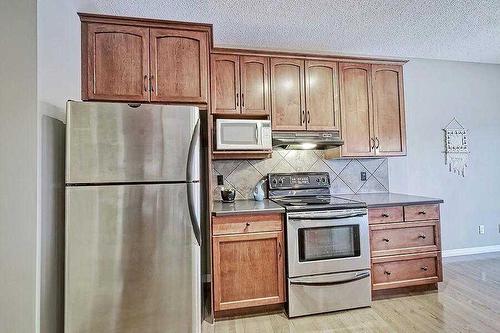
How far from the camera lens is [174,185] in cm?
173

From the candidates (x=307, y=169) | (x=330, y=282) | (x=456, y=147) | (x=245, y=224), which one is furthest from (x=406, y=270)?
(x=456, y=147)

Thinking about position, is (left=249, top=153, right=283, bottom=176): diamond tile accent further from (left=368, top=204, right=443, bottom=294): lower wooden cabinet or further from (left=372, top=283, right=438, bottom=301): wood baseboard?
(left=372, top=283, right=438, bottom=301): wood baseboard

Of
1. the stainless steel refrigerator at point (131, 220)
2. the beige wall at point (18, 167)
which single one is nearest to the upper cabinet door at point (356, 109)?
the stainless steel refrigerator at point (131, 220)

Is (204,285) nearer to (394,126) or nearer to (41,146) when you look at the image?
(41,146)

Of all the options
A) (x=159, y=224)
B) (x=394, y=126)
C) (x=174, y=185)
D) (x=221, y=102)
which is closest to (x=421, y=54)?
(x=394, y=126)

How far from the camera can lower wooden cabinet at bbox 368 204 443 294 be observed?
245cm

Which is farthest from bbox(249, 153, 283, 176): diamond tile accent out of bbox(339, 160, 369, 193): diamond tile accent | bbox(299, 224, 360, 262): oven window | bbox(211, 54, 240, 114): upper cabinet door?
bbox(299, 224, 360, 262): oven window

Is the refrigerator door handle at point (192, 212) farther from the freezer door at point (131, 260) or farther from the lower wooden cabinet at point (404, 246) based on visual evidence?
the lower wooden cabinet at point (404, 246)

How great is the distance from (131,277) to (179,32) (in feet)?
6.43

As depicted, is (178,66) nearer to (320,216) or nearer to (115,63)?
(115,63)

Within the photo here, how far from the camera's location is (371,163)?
10.6 feet

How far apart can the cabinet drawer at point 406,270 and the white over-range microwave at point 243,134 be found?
1.51 metres

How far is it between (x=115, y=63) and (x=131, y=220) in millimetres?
1348

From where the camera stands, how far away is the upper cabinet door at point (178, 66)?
2.24 m
